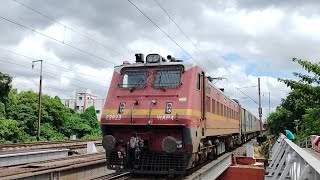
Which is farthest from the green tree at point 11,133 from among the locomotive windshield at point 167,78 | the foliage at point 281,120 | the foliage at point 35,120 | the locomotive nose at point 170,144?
the locomotive nose at point 170,144

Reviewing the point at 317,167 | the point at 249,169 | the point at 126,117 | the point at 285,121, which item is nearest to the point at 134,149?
the point at 126,117

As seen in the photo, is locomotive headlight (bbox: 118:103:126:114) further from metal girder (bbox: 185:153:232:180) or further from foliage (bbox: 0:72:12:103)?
foliage (bbox: 0:72:12:103)

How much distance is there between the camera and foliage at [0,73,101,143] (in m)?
38.4

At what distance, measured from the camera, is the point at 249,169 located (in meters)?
17.2

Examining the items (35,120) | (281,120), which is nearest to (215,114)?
(281,120)

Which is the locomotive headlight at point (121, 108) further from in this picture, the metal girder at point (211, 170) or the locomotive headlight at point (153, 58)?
the metal girder at point (211, 170)

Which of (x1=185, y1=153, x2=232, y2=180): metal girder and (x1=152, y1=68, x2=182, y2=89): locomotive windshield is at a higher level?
(x1=152, y1=68, x2=182, y2=89): locomotive windshield

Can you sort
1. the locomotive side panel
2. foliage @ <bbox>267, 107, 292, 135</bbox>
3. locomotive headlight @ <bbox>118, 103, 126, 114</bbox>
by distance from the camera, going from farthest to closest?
foliage @ <bbox>267, 107, 292, 135</bbox> < the locomotive side panel < locomotive headlight @ <bbox>118, 103, 126, 114</bbox>

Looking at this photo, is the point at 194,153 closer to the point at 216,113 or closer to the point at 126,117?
the point at 126,117

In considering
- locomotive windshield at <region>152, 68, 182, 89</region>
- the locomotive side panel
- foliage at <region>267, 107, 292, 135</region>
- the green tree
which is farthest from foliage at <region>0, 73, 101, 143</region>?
locomotive windshield at <region>152, 68, 182, 89</region>

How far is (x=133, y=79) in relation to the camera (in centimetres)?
1149

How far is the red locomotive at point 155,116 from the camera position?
10.2 metres

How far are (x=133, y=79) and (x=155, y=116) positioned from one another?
1707 millimetres

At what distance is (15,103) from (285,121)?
30.8 meters
